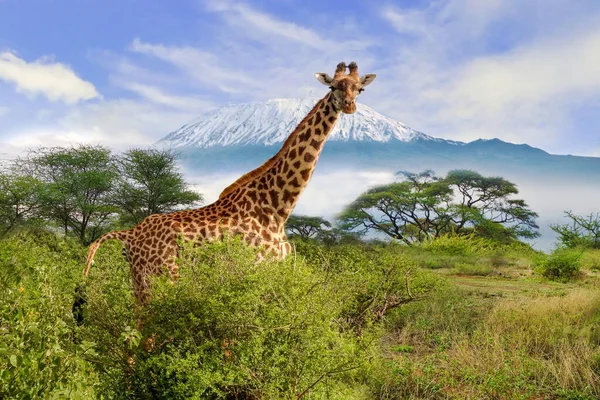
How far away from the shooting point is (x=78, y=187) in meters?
37.6

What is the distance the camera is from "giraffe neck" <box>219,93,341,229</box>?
7.22 m

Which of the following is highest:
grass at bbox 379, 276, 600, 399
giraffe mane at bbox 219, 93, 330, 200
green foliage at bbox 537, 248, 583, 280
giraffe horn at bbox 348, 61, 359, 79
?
giraffe horn at bbox 348, 61, 359, 79

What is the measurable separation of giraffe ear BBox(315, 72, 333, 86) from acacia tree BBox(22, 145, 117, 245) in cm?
2999

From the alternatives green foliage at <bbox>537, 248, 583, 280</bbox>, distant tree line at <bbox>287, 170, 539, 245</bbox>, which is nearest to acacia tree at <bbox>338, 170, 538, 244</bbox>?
distant tree line at <bbox>287, 170, 539, 245</bbox>

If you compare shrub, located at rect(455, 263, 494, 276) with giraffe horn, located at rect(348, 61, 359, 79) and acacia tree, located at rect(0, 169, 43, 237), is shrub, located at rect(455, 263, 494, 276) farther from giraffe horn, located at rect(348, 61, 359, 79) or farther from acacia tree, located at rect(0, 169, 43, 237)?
acacia tree, located at rect(0, 169, 43, 237)

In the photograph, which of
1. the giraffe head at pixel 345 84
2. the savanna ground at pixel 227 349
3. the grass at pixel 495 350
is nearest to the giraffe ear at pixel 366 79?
the giraffe head at pixel 345 84

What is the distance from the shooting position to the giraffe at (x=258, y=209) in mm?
6680

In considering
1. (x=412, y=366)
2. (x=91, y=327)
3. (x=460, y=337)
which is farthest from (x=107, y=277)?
(x=460, y=337)

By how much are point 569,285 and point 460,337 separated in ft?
33.2

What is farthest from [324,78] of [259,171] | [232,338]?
[232,338]

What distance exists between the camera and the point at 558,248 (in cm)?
2148

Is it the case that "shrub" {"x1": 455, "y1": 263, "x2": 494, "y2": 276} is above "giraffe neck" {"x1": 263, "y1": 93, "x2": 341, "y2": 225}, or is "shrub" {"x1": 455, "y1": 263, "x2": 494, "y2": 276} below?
below

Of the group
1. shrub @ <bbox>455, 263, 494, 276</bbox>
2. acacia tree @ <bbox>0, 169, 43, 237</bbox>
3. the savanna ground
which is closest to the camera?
the savanna ground

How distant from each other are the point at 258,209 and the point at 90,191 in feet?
110
